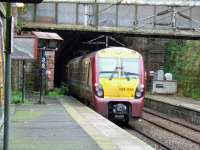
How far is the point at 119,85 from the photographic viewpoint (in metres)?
23.5

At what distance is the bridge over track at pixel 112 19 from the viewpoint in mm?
34906

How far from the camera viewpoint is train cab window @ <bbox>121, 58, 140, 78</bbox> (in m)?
23.8

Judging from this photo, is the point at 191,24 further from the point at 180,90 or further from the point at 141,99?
the point at 141,99

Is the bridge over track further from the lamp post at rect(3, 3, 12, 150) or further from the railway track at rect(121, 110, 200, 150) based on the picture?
the lamp post at rect(3, 3, 12, 150)

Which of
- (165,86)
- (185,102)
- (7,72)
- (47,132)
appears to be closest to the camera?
(7,72)

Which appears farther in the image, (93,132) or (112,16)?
(112,16)

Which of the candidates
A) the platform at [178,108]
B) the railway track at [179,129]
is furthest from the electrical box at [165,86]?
the railway track at [179,129]

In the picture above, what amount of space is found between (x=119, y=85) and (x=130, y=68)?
845 millimetres

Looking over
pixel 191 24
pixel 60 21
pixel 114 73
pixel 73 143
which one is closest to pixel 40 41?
pixel 114 73

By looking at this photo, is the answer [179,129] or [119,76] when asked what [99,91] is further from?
[179,129]

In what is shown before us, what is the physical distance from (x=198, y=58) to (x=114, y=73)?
18953 millimetres

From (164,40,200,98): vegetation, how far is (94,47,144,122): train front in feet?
53.8

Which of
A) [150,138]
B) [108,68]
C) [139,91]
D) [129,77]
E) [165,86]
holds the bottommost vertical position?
[150,138]

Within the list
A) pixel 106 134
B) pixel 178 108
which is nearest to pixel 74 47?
pixel 178 108
